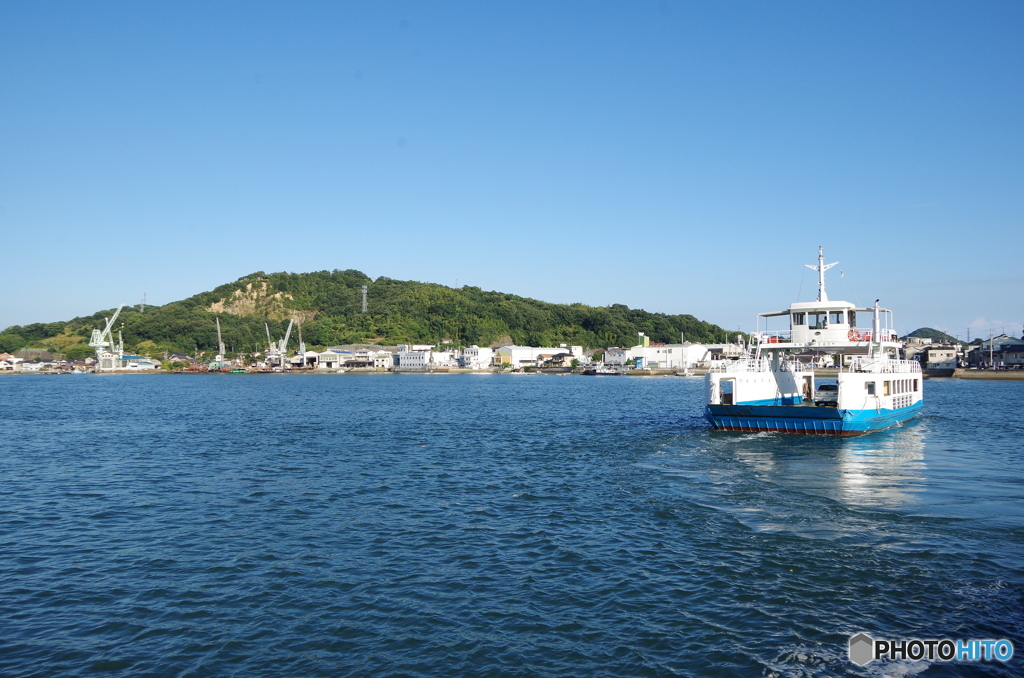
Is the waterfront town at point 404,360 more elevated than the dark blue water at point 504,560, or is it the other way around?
the waterfront town at point 404,360

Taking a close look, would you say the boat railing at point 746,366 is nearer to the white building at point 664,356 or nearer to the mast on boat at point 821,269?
the mast on boat at point 821,269

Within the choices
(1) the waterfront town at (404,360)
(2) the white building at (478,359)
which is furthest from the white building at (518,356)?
(2) the white building at (478,359)

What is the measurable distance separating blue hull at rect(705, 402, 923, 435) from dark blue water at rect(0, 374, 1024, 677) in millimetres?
3375

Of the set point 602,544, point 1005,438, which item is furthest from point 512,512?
point 1005,438

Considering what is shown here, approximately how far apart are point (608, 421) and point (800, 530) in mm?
28677

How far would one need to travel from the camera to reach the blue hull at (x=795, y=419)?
1282 inches

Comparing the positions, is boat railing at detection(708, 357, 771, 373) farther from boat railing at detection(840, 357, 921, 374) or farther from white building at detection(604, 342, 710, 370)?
white building at detection(604, 342, 710, 370)

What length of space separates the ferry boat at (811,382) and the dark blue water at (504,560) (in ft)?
12.7

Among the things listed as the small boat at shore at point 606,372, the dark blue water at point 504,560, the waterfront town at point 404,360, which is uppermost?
the waterfront town at point 404,360

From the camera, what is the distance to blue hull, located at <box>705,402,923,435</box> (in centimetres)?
3256

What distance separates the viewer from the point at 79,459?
92.5ft

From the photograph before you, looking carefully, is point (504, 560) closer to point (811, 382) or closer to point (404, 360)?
point (811, 382)

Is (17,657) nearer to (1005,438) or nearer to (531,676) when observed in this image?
(531,676)

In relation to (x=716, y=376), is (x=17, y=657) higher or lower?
lower
